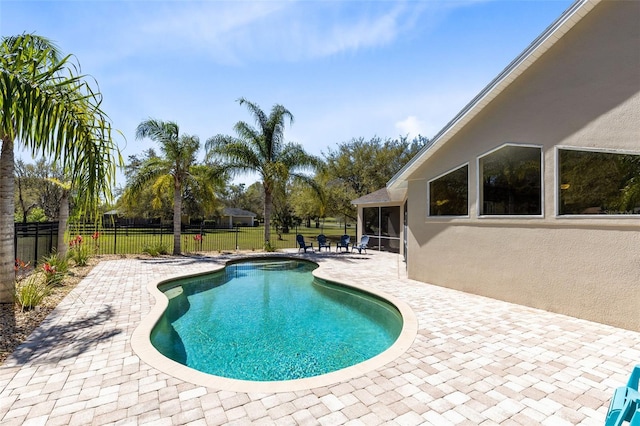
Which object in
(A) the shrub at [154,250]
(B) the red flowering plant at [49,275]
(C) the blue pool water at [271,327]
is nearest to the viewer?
(C) the blue pool water at [271,327]

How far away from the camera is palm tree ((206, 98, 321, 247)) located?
58.0 ft

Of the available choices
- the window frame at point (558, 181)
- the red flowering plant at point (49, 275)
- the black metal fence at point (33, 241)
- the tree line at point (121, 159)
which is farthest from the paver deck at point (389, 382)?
the black metal fence at point (33, 241)

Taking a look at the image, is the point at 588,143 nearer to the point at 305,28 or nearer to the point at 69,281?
the point at 305,28

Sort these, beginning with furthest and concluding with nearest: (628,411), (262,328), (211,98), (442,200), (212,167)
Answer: (212,167) < (211,98) < (442,200) < (262,328) < (628,411)

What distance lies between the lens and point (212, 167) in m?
17.5

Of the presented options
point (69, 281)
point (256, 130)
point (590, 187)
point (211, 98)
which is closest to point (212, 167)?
point (256, 130)

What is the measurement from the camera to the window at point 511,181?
694cm

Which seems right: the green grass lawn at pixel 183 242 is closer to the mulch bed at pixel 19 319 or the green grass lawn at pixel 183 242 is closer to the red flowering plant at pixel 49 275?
the red flowering plant at pixel 49 275

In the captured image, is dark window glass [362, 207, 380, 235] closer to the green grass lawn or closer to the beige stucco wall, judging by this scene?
the green grass lawn

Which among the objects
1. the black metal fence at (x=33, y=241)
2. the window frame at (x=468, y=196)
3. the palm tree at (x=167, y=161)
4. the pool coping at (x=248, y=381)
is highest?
the palm tree at (x=167, y=161)

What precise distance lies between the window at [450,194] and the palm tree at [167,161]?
1281cm

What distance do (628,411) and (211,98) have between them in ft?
46.9

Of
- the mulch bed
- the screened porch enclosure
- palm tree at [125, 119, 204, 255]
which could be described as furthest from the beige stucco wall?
palm tree at [125, 119, 204, 255]

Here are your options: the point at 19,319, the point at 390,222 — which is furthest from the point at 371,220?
the point at 19,319
